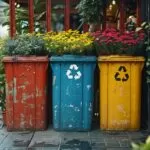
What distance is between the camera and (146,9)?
6773 millimetres

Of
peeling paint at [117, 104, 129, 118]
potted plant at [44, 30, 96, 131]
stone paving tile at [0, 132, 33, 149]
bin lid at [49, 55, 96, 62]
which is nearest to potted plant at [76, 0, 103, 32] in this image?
potted plant at [44, 30, 96, 131]

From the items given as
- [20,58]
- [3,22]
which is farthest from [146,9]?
[3,22]

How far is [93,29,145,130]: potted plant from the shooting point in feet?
20.6

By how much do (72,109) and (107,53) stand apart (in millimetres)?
1050

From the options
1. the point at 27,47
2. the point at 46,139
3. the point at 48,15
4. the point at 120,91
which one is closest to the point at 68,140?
the point at 46,139

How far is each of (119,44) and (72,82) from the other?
95 centimetres

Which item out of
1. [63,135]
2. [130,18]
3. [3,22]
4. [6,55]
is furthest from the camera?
[3,22]

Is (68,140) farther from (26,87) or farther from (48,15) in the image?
(48,15)

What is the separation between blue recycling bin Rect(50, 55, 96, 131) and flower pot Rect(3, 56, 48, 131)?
19 centimetres

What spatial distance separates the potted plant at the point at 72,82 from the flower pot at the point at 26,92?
19 cm

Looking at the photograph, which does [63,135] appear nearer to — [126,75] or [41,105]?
[41,105]

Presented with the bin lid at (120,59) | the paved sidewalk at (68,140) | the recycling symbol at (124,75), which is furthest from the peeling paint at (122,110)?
the bin lid at (120,59)

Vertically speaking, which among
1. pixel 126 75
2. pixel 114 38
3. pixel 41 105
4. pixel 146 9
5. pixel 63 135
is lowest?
pixel 63 135

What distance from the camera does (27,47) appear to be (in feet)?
21.2
